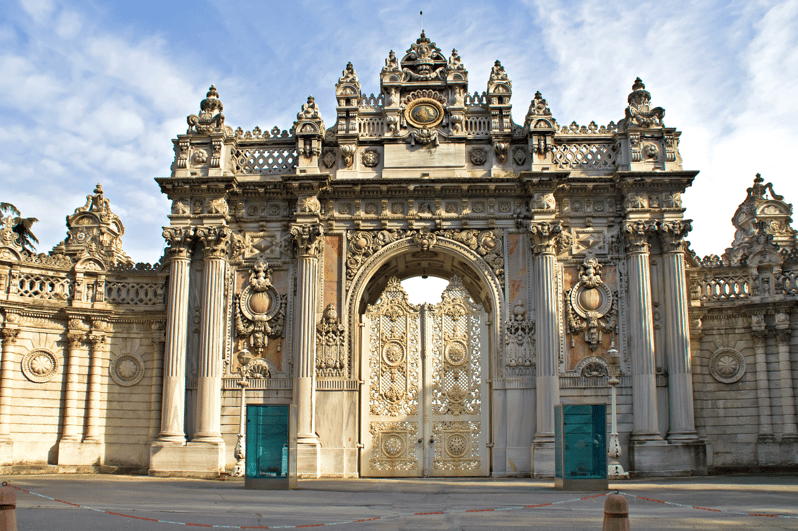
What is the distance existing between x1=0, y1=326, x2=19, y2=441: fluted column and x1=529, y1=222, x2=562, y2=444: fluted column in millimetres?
15006

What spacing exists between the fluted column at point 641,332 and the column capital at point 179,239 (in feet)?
42.1

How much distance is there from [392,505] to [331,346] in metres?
9.59

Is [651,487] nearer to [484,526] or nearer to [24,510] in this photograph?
[484,526]

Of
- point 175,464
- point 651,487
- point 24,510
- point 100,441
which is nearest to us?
point 24,510

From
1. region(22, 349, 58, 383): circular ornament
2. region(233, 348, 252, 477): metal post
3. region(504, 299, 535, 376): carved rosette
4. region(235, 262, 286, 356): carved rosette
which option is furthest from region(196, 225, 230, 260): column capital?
region(504, 299, 535, 376): carved rosette

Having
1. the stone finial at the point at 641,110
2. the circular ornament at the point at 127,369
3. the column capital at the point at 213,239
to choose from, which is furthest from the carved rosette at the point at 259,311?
the stone finial at the point at 641,110

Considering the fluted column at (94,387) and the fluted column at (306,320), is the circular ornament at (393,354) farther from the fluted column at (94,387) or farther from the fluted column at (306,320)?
the fluted column at (94,387)

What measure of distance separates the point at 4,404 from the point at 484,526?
56.0ft

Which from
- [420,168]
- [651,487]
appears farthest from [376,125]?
[651,487]

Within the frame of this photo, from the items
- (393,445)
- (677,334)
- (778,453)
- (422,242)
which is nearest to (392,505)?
(393,445)

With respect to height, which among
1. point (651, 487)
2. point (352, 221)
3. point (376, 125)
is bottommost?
point (651, 487)

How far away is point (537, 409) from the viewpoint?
21938 millimetres

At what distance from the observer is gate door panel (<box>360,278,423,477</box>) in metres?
23.0

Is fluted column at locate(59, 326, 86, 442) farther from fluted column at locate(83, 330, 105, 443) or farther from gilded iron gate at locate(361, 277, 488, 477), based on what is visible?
gilded iron gate at locate(361, 277, 488, 477)
